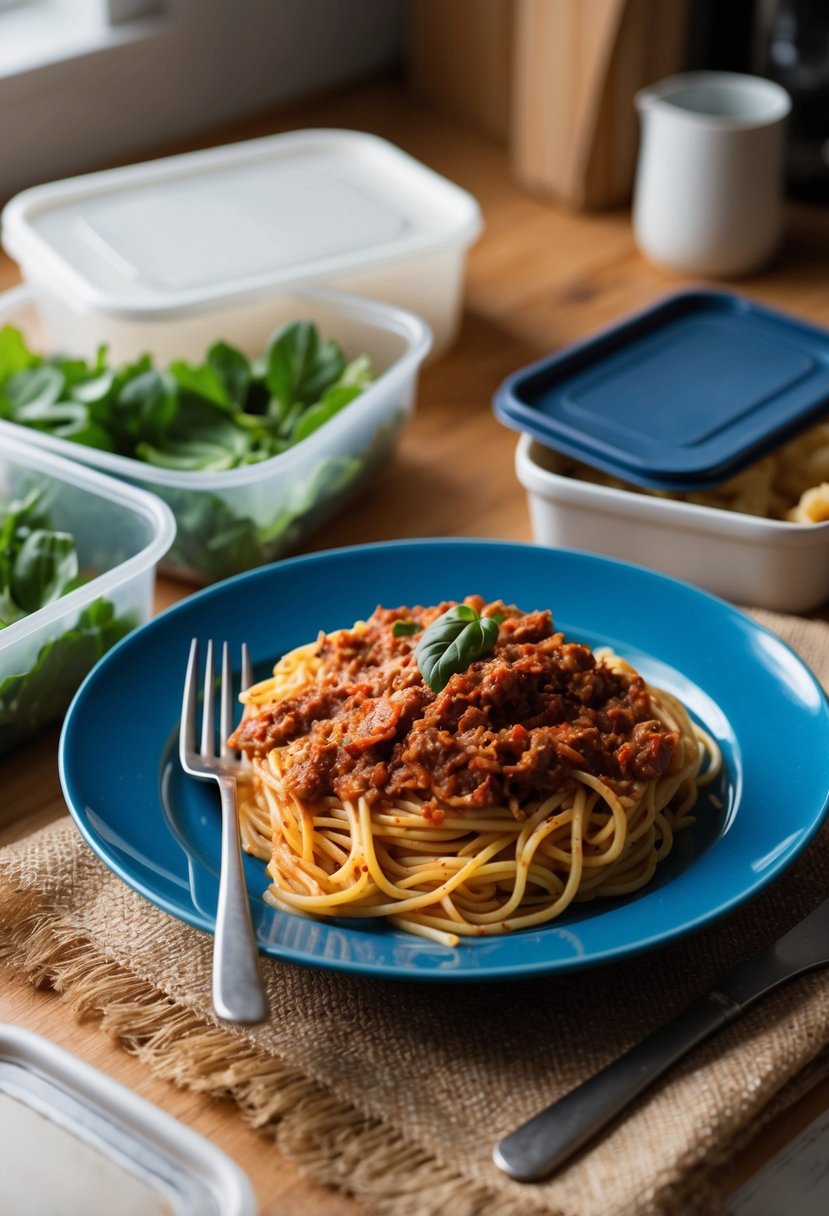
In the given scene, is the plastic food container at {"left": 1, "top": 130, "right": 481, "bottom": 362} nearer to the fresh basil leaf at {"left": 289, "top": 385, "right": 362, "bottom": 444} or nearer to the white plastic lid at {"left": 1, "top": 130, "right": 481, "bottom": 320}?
the white plastic lid at {"left": 1, "top": 130, "right": 481, "bottom": 320}

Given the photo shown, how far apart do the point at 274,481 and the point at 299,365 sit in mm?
257

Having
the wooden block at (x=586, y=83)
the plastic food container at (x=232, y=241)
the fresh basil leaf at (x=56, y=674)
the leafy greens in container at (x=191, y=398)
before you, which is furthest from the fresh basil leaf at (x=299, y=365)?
the wooden block at (x=586, y=83)

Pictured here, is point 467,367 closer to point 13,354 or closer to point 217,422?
point 217,422

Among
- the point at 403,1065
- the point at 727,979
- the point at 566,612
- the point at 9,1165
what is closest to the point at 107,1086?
the point at 9,1165

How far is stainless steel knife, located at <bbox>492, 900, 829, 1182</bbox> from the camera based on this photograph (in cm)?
104

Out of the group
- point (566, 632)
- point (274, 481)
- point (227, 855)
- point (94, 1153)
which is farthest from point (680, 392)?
point (94, 1153)

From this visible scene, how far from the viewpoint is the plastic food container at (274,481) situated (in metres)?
1.67

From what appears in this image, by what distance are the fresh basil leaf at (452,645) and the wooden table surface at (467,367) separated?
1.30 ft

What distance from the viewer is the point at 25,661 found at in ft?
4.77

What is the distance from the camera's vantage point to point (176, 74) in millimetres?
2721

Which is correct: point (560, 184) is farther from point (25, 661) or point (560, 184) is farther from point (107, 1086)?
point (107, 1086)

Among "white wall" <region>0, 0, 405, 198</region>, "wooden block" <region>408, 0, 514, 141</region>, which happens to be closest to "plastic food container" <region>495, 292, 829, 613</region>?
"wooden block" <region>408, 0, 514, 141</region>

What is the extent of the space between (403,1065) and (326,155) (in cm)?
162

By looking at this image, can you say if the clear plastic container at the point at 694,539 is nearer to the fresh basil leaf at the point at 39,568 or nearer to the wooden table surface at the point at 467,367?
the wooden table surface at the point at 467,367
